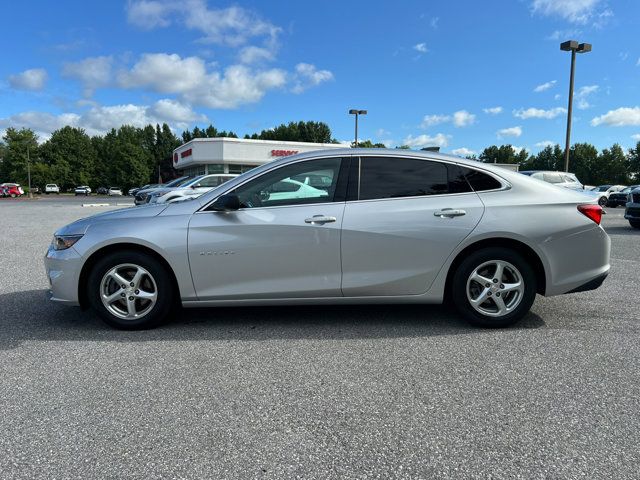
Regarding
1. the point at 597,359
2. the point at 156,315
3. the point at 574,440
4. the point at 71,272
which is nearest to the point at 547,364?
the point at 597,359

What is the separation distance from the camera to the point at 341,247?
3.86 metres

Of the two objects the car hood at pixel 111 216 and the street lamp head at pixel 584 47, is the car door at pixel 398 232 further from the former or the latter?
Answer: the street lamp head at pixel 584 47

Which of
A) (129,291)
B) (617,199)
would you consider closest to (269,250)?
(129,291)

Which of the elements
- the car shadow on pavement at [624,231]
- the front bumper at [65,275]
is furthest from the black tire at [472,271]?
the car shadow on pavement at [624,231]

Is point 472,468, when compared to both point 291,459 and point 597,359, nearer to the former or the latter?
point 291,459

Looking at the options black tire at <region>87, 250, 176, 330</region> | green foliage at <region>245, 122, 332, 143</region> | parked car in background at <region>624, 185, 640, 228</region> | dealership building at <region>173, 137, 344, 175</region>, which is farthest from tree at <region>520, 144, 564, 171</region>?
black tire at <region>87, 250, 176, 330</region>

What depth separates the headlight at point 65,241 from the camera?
13.1ft

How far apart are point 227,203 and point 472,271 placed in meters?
2.22

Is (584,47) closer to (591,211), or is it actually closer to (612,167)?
(591,211)

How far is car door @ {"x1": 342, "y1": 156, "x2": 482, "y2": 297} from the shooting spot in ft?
12.7

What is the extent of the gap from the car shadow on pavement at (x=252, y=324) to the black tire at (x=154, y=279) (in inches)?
3.7

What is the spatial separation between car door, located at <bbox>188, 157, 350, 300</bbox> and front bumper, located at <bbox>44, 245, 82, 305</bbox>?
1050mm

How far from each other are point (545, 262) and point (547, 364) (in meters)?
1.04

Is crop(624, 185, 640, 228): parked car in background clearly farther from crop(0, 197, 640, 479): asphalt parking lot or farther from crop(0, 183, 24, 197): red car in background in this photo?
crop(0, 183, 24, 197): red car in background
